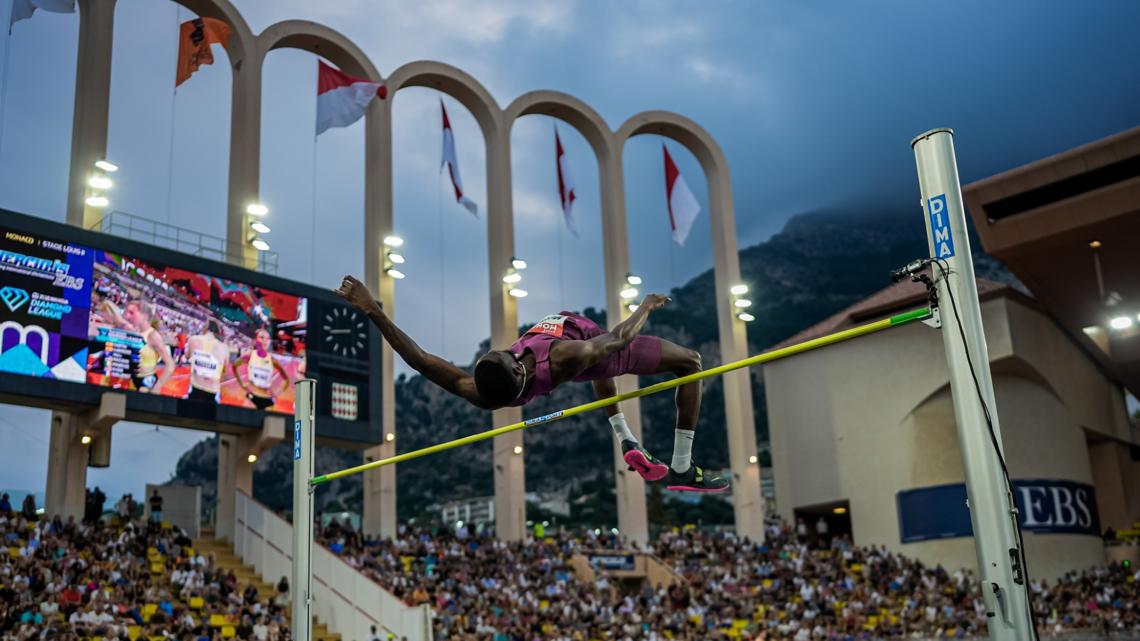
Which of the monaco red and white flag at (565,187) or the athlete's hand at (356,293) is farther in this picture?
the monaco red and white flag at (565,187)

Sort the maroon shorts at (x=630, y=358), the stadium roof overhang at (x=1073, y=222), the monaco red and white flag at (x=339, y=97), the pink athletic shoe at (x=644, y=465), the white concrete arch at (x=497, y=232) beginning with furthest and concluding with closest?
the white concrete arch at (x=497, y=232) < the stadium roof overhang at (x=1073, y=222) < the monaco red and white flag at (x=339, y=97) < the pink athletic shoe at (x=644, y=465) < the maroon shorts at (x=630, y=358)

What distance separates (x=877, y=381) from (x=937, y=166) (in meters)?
25.7

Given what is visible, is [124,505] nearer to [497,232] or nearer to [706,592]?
[497,232]

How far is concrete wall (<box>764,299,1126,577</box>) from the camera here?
2764 cm

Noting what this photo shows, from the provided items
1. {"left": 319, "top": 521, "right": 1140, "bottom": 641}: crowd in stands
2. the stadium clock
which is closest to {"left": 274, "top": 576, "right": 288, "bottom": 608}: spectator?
{"left": 319, "top": 521, "right": 1140, "bottom": 641}: crowd in stands

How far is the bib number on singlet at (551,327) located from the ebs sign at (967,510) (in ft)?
77.0

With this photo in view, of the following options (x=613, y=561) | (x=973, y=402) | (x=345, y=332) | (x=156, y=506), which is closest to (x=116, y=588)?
(x=156, y=506)

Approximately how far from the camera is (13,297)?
1630 cm

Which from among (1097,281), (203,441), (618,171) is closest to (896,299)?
(1097,281)

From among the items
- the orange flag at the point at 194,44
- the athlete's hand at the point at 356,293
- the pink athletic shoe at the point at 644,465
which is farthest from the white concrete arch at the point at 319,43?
the pink athletic shoe at the point at 644,465

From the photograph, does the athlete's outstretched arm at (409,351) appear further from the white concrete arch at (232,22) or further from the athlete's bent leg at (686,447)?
the white concrete arch at (232,22)

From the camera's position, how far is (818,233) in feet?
360

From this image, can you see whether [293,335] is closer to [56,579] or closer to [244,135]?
[244,135]

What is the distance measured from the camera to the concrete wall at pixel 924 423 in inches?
1088
